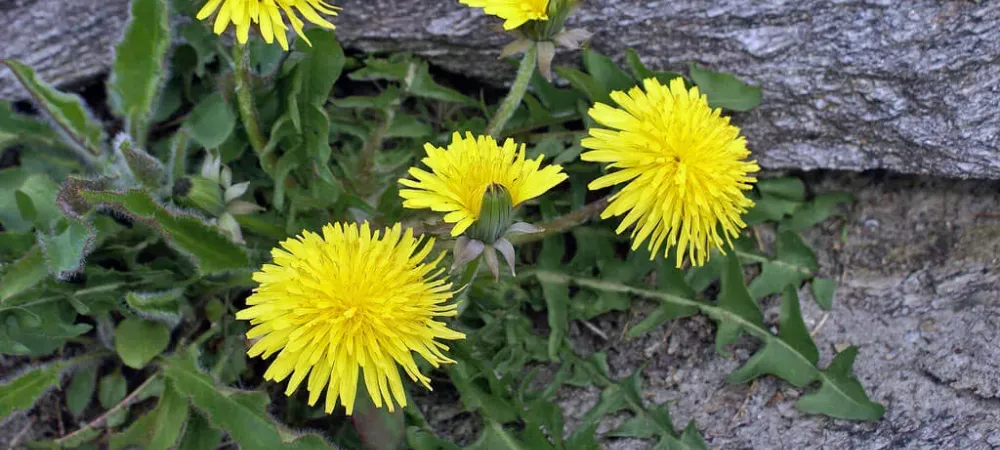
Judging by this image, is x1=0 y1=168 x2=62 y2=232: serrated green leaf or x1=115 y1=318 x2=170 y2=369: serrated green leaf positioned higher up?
x1=0 y1=168 x2=62 y2=232: serrated green leaf

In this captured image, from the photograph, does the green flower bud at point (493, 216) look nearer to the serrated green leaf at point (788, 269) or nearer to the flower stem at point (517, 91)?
the flower stem at point (517, 91)

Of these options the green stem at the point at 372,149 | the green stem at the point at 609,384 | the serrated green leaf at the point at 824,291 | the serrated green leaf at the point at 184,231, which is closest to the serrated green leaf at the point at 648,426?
the green stem at the point at 609,384

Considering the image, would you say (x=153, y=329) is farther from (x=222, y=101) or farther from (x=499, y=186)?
(x=499, y=186)

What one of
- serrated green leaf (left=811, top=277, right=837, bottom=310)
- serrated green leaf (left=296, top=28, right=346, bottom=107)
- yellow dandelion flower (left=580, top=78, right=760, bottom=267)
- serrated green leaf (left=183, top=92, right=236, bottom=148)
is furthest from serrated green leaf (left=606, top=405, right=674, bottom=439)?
serrated green leaf (left=183, top=92, right=236, bottom=148)

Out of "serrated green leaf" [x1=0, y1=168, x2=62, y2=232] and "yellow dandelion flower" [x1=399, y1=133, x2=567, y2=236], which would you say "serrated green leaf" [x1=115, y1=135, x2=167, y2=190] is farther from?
"yellow dandelion flower" [x1=399, y1=133, x2=567, y2=236]

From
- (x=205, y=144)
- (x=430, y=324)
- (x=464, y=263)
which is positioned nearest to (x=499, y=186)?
(x=464, y=263)

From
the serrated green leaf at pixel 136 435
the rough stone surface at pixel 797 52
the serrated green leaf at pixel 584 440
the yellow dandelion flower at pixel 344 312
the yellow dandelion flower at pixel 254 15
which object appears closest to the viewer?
the yellow dandelion flower at pixel 344 312
